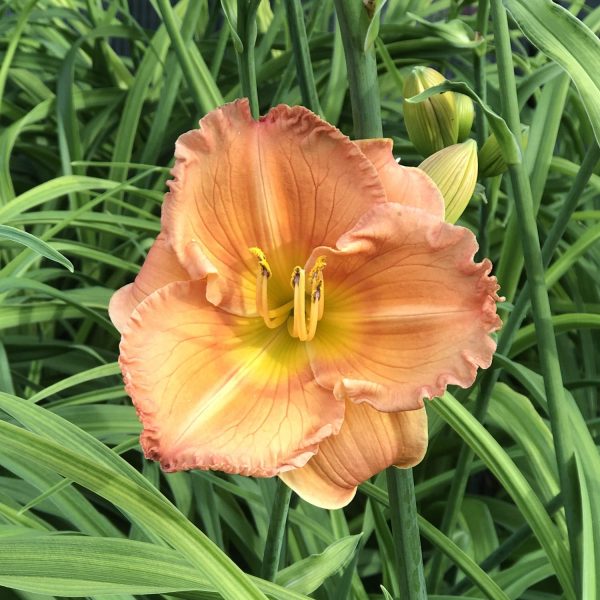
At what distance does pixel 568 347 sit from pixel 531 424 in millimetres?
272

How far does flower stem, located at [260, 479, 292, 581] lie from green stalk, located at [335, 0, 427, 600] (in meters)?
0.05

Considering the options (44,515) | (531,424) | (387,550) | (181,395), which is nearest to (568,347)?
(531,424)

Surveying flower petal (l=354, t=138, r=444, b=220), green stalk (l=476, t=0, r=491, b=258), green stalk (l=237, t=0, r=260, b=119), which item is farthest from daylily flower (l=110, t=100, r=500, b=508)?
green stalk (l=476, t=0, r=491, b=258)

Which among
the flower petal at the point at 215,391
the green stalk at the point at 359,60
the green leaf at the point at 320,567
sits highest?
the green stalk at the point at 359,60

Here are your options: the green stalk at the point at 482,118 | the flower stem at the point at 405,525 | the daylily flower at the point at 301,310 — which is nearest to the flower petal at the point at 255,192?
the daylily flower at the point at 301,310

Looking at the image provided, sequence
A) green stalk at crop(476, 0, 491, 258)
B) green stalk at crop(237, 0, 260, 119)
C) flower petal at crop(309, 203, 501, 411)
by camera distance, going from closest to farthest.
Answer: flower petal at crop(309, 203, 501, 411) < green stalk at crop(237, 0, 260, 119) < green stalk at crop(476, 0, 491, 258)

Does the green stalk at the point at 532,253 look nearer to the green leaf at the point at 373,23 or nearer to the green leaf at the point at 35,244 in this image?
the green leaf at the point at 373,23

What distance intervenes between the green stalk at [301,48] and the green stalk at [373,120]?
146 mm

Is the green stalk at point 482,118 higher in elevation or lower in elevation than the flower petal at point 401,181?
lower

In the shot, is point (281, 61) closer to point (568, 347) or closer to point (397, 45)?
point (397, 45)

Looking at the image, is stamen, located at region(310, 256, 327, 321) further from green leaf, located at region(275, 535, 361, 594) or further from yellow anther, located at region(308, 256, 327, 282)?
green leaf, located at region(275, 535, 361, 594)

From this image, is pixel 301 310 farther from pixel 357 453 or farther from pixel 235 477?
pixel 235 477

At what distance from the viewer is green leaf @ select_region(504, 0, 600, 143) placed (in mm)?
405

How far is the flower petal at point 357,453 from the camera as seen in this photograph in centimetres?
38
